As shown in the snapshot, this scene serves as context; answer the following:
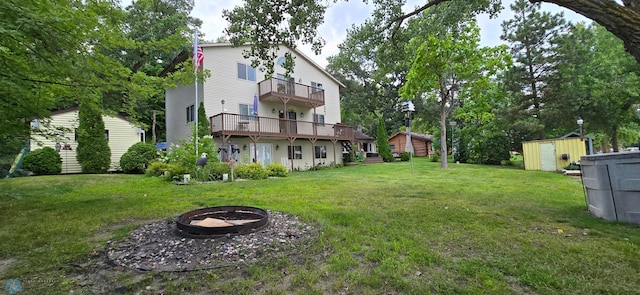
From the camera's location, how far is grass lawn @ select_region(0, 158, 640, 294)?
2.25m

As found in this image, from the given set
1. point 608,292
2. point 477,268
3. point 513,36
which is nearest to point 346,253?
point 477,268

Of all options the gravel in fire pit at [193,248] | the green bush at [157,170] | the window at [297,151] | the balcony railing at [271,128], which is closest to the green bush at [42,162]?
the green bush at [157,170]

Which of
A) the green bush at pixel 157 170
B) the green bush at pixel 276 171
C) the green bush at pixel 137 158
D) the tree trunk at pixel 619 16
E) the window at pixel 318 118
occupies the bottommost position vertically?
the green bush at pixel 276 171

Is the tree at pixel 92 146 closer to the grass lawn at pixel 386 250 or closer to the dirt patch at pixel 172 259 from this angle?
the grass lawn at pixel 386 250

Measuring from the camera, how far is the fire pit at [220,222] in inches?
134

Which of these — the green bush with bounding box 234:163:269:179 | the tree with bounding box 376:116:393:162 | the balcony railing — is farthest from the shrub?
the tree with bounding box 376:116:393:162

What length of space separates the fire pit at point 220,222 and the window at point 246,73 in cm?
1364

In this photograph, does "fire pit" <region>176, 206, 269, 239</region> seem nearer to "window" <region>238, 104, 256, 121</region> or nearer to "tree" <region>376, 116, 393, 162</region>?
"window" <region>238, 104, 256, 121</region>

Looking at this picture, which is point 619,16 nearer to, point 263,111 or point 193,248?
point 193,248

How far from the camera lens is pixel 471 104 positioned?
1856 centimetres

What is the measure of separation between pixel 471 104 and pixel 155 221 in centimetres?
1950

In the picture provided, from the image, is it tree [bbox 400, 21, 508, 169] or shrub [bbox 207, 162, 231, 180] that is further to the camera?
tree [bbox 400, 21, 508, 169]

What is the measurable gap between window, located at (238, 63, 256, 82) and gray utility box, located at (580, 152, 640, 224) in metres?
15.9

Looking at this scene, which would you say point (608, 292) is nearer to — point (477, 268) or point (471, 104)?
point (477, 268)
